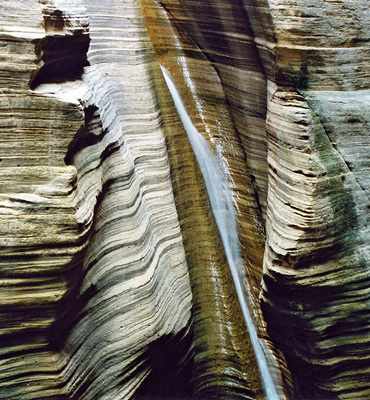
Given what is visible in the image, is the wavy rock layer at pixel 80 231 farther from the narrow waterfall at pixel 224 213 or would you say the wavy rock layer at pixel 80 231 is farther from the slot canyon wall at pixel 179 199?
the narrow waterfall at pixel 224 213

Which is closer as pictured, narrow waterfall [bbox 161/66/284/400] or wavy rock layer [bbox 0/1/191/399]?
wavy rock layer [bbox 0/1/191/399]

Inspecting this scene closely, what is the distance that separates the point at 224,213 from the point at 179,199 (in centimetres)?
54

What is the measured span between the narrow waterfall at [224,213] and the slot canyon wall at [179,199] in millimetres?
83

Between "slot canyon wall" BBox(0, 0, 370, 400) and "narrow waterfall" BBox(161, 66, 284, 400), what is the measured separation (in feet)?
0.27

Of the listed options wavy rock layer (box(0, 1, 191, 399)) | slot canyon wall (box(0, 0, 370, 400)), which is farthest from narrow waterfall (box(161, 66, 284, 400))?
wavy rock layer (box(0, 1, 191, 399))

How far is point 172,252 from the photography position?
5.00 m

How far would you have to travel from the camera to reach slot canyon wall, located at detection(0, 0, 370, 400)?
3652 mm

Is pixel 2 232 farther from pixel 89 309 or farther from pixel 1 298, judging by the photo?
pixel 89 309

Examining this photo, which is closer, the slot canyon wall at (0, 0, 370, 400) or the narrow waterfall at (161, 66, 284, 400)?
the slot canyon wall at (0, 0, 370, 400)

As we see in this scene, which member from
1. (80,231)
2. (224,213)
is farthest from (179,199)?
(80,231)

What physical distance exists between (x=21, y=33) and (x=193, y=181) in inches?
95.2

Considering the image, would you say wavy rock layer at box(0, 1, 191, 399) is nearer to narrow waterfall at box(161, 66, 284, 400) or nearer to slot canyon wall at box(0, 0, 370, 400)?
slot canyon wall at box(0, 0, 370, 400)

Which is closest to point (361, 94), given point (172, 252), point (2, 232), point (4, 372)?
point (172, 252)

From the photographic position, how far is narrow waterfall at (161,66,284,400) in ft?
17.0
